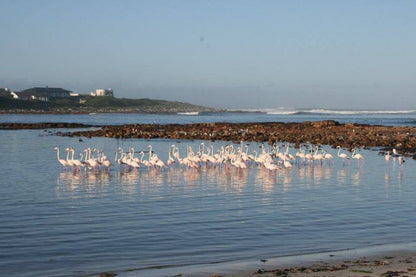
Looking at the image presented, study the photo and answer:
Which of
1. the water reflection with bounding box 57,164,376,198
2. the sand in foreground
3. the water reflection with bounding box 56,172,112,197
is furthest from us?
the water reflection with bounding box 57,164,376,198

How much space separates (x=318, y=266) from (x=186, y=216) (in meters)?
4.93

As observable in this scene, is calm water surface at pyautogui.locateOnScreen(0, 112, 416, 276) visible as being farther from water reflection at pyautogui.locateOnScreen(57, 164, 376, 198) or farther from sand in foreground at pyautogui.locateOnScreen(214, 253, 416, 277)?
sand in foreground at pyautogui.locateOnScreen(214, 253, 416, 277)

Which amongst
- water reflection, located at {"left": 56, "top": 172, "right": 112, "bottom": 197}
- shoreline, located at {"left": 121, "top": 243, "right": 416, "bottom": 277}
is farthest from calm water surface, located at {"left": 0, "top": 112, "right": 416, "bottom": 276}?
shoreline, located at {"left": 121, "top": 243, "right": 416, "bottom": 277}

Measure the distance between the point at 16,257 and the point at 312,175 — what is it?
1390cm

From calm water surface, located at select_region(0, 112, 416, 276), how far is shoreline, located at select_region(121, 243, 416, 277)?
31cm

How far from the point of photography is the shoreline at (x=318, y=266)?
9.12 metres

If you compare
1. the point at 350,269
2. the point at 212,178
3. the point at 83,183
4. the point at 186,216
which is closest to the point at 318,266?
the point at 350,269

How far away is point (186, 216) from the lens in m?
14.0

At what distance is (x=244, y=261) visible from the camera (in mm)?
10141

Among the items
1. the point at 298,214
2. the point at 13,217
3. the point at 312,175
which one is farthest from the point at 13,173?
the point at 298,214

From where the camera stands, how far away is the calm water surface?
34.7 feet

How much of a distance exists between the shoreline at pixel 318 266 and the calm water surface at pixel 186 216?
31 centimetres

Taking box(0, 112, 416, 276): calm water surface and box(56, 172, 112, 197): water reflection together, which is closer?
box(0, 112, 416, 276): calm water surface

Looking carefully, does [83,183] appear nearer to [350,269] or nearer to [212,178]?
[212,178]
